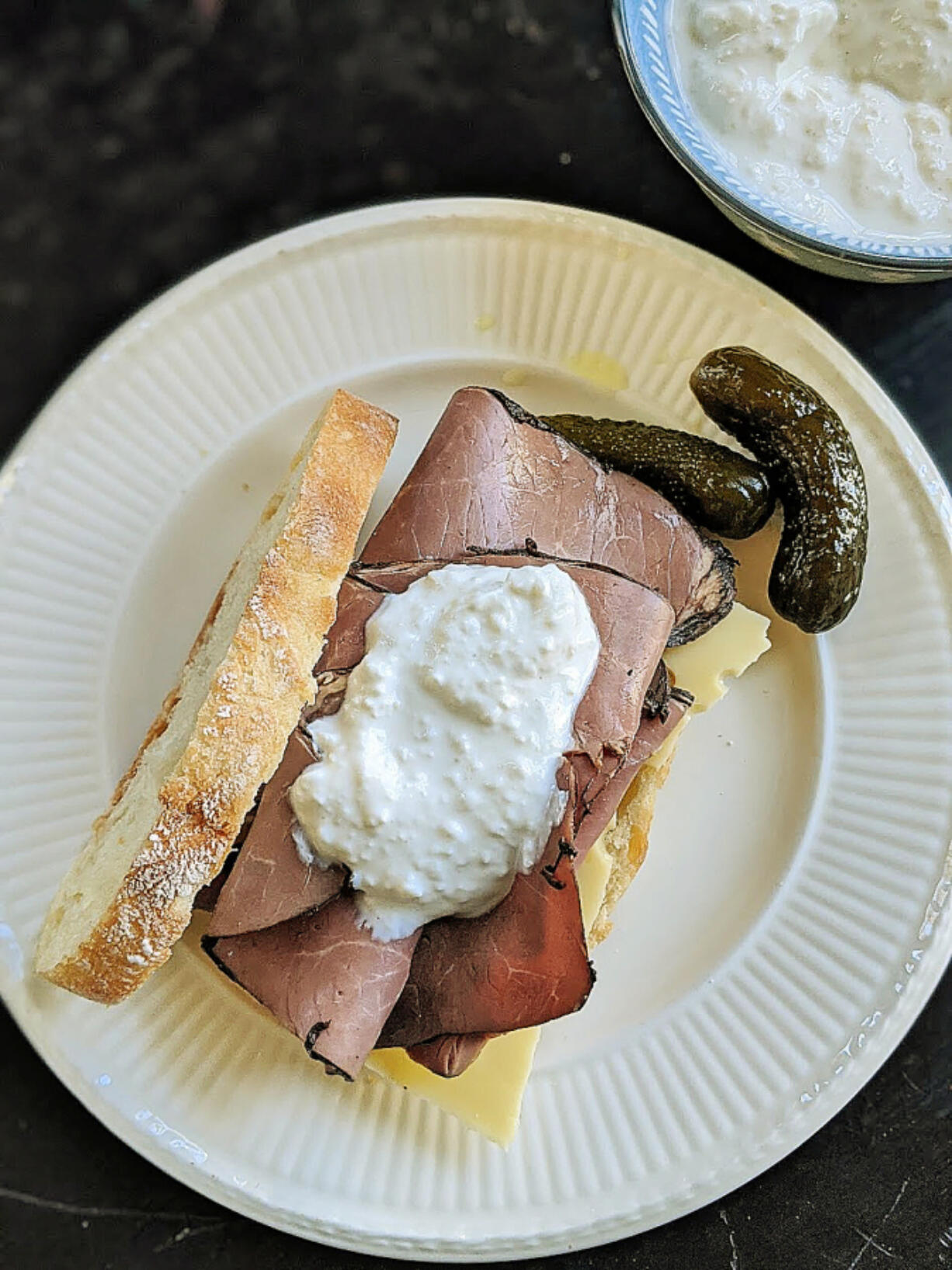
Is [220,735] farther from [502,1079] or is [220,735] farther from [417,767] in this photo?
[502,1079]

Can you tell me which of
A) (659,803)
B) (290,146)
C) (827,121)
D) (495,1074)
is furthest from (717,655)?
(290,146)

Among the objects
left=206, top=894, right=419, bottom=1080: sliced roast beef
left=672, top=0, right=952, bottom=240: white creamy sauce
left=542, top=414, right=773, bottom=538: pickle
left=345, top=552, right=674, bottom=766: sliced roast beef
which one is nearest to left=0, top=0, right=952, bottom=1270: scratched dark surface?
left=672, top=0, right=952, bottom=240: white creamy sauce

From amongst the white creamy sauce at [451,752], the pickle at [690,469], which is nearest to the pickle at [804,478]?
the pickle at [690,469]

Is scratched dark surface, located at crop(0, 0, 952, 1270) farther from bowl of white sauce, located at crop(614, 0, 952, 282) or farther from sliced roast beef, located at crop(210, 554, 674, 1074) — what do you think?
sliced roast beef, located at crop(210, 554, 674, 1074)

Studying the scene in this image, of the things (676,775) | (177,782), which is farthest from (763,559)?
(177,782)

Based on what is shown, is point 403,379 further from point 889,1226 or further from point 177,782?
point 889,1226

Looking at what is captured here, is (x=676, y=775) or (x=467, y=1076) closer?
(x=467, y=1076)
